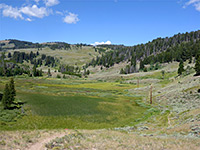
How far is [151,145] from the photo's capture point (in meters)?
17.8

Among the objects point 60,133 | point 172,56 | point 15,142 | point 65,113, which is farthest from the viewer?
point 172,56

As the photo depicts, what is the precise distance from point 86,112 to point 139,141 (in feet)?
87.6

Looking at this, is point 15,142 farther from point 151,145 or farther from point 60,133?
point 151,145

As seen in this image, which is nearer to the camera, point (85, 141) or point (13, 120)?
point (85, 141)

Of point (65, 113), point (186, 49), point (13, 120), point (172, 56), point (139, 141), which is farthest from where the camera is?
point (172, 56)

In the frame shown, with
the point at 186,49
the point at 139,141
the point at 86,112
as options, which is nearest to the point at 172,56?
the point at 186,49

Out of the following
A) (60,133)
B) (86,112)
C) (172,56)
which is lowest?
(86,112)

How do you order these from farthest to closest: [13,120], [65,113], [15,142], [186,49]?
[186,49] < [65,113] < [13,120] < [15,142]

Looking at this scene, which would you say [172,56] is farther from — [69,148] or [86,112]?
[69,148]

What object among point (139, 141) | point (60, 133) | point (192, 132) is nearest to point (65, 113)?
point (60, 133)

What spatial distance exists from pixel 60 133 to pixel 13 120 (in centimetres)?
1728

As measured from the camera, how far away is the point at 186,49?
593 ft

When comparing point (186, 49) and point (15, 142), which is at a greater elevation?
point (186, 49)

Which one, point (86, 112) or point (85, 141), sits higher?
point (85, 141)
